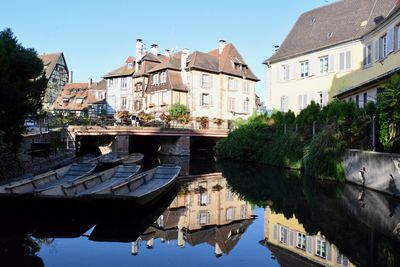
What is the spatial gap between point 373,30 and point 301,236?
22.1 m

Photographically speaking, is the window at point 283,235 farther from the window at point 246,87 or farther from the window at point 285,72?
the window at point 246,87

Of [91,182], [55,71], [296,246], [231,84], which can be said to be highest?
[55,71]

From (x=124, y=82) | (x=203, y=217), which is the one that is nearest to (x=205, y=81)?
(x=124, y=82)

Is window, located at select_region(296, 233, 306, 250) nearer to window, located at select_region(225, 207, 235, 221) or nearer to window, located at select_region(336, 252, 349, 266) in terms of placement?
window, located at select_region(336, 252, 349, 266)

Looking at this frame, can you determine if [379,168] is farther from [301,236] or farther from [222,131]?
[222,131]

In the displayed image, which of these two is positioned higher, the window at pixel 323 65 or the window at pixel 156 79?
the window at pixel 156 79

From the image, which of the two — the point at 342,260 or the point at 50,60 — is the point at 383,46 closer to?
the point at 342,260

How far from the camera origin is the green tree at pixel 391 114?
1493cm

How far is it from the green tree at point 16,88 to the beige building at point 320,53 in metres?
22.4

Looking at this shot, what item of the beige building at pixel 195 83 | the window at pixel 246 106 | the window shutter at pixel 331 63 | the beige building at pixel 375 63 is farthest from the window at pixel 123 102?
the beige building at pixel 375 63

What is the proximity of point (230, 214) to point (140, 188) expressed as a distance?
124 inches

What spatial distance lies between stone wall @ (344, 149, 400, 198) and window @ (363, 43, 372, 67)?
12.2 meters

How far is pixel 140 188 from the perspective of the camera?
13867 millimetres

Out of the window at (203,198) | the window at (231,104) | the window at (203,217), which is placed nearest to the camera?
the window at (203,217)
